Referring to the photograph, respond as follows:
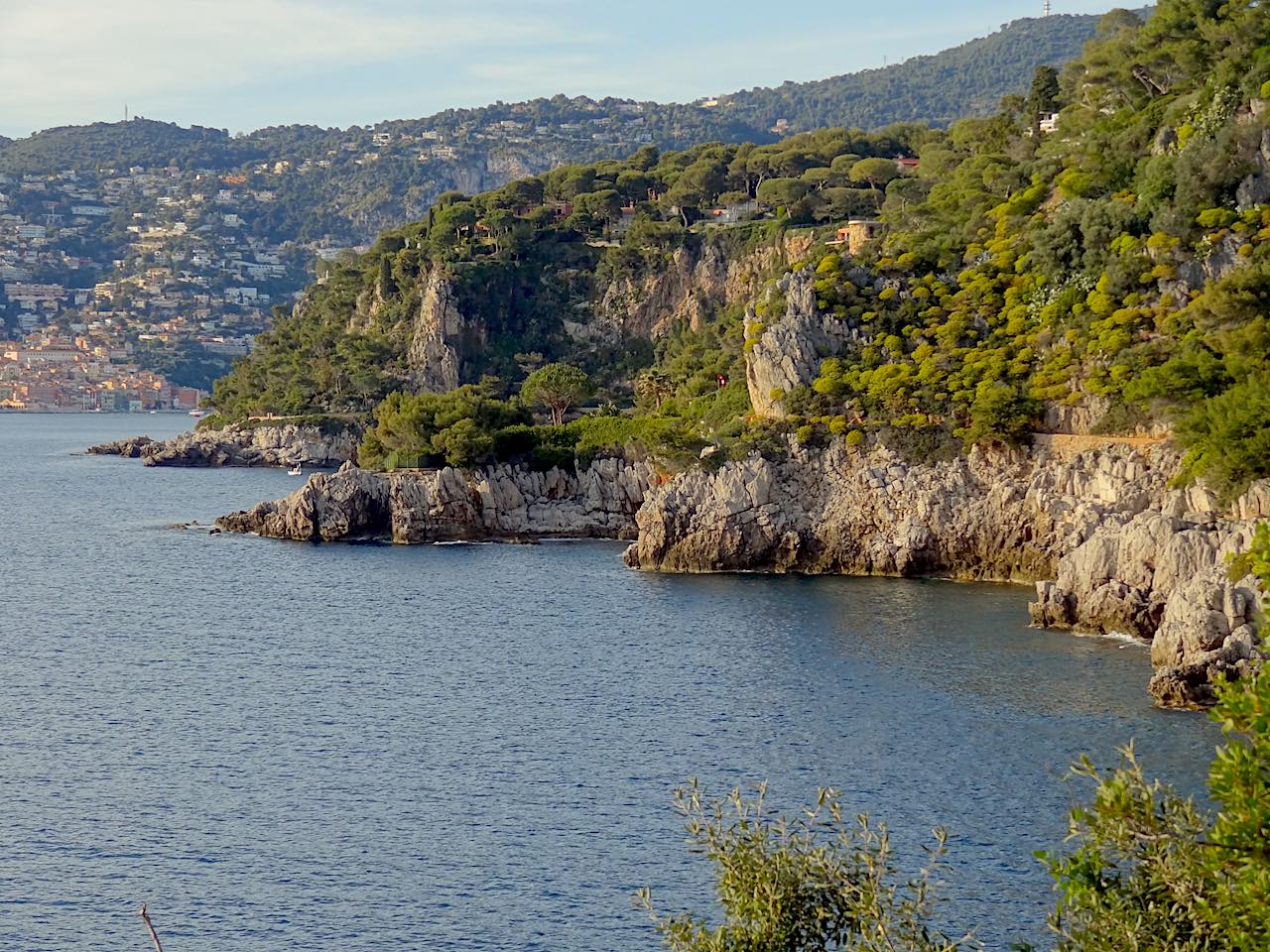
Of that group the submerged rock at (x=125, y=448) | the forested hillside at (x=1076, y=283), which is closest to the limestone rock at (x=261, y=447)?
the submerged rock at (x=125, y=448)

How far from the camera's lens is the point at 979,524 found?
56344mm

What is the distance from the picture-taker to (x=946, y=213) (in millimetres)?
74500

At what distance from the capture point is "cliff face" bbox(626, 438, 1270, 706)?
147 feet

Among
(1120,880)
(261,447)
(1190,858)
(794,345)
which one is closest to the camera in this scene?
(1190,858)

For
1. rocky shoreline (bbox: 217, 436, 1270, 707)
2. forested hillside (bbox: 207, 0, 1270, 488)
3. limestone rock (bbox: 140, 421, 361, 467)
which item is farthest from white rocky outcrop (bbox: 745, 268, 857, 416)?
limestone rock (bbox: 140, 421, 361, 467)

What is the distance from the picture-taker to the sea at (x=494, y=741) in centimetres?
2608

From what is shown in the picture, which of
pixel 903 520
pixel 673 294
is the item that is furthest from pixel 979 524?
pixel 673 294

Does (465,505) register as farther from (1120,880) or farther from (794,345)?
(1120,880)

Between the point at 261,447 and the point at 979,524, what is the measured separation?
7599 cm

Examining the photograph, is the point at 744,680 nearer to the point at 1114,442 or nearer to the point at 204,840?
the point at 204,840

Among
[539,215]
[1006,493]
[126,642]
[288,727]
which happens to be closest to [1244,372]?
[1006,493]

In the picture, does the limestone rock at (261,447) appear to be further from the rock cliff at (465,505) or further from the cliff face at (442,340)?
the rock cliff at (465,505)

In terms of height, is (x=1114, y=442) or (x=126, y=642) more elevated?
(x=1114, y=442)

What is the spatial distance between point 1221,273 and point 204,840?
43.1 metres
